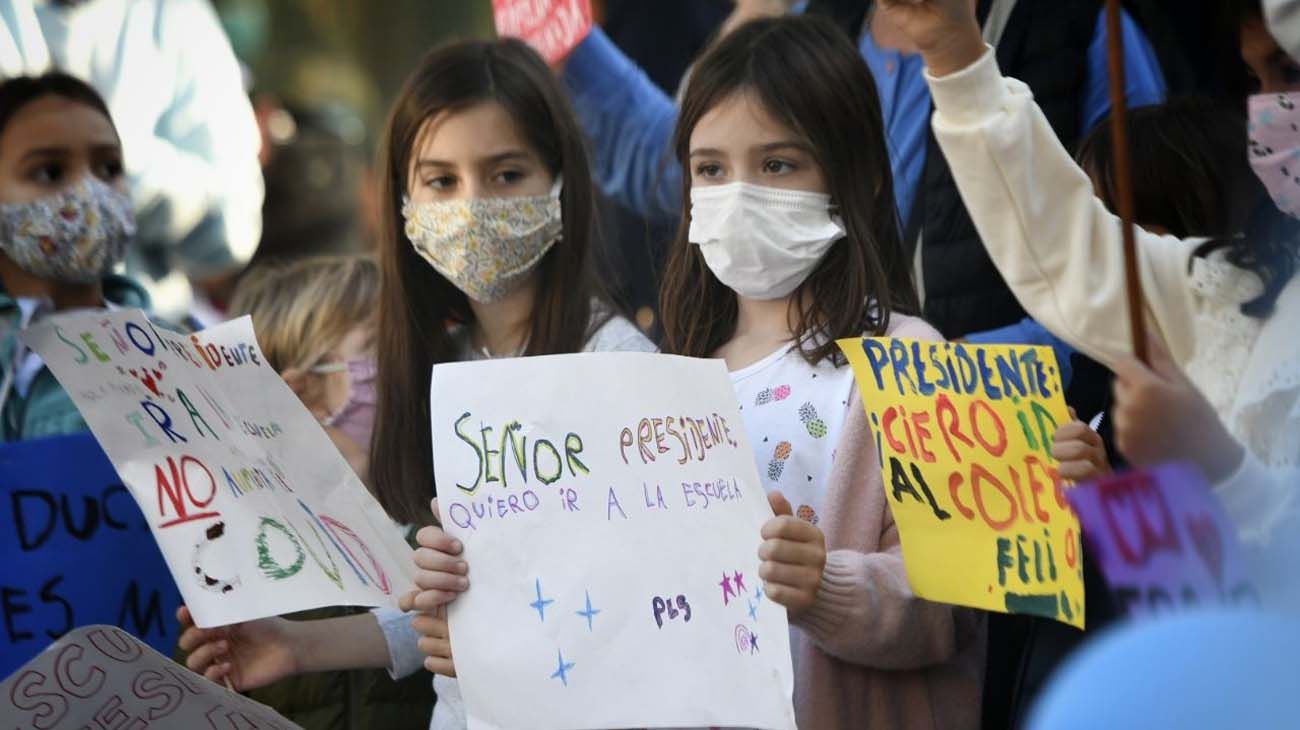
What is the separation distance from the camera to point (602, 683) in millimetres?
2365

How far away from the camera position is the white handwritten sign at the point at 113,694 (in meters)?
2.31

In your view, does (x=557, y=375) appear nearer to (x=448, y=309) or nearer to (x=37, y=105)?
(x=448, y=309)

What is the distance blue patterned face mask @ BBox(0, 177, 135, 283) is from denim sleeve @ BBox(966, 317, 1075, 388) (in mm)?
2110

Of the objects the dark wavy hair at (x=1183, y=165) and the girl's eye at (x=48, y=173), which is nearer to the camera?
the dark wavy hair at (x=1183, y=165)

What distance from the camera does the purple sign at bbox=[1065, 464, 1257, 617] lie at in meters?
1.69

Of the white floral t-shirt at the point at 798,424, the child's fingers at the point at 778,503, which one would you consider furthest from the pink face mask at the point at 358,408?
the child's fingers at the point at 778,503

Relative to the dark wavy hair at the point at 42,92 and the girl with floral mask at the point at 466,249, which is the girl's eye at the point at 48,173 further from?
the girl with floral mask at the point at 466,249

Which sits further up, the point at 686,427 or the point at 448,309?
the point at 686,427

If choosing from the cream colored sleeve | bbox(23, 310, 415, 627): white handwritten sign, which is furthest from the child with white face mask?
the cream colored sleeve

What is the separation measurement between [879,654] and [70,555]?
4.63ft

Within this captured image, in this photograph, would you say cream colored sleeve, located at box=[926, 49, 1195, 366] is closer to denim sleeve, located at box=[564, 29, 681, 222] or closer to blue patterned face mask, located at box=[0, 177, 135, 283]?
denim sleeve, located at box=[564, 29, 681, 222]

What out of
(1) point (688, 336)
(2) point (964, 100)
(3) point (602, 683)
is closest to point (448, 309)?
(1) point (688, 336)

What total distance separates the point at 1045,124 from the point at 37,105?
273cm

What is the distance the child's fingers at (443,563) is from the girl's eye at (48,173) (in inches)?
80.1
